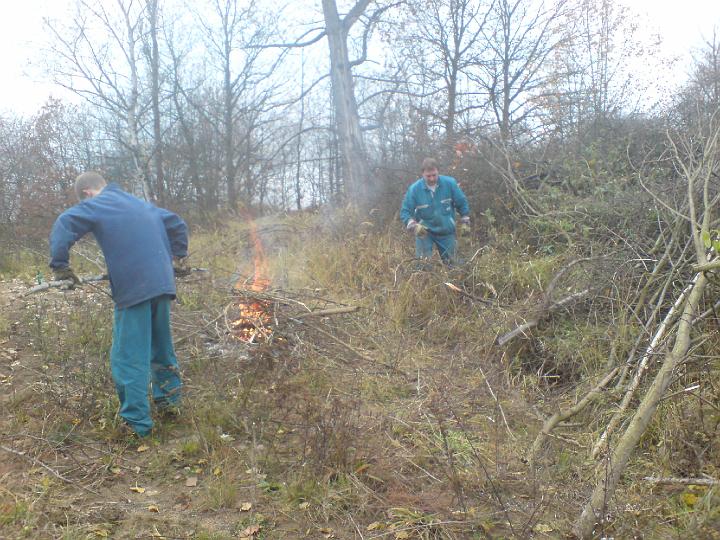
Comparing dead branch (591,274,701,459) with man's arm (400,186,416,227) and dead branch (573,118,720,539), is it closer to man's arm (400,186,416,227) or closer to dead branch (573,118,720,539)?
dead branch (573,118,720,539)

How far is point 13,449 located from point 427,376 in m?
3.08

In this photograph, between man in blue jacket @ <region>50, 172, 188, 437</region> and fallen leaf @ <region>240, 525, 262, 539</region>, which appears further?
man in blue jacket @ <region>50, 172, 188, 437</region>

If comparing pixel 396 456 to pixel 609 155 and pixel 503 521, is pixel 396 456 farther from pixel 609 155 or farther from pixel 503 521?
pixel 609 155

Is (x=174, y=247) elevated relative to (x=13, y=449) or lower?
elevated

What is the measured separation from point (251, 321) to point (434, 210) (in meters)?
3.08

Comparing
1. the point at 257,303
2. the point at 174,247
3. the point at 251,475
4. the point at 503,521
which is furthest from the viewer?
the point at 257,303

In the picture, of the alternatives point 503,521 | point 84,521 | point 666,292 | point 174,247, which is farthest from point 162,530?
point 666,292

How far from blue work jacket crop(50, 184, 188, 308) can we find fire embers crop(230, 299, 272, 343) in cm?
117

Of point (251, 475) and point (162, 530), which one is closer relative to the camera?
point (162, 530)

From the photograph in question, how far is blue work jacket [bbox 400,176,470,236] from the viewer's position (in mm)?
8023

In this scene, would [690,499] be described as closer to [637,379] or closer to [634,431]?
[634,431]

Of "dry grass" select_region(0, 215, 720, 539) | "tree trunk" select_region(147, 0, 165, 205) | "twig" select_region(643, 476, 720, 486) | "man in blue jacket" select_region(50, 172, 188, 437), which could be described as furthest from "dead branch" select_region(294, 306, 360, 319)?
"tree trunk" select_region(147, 0, 165, 205)

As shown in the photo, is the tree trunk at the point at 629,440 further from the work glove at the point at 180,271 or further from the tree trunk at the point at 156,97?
the tree trunk at the point at 156,97

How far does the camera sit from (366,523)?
135 inches
